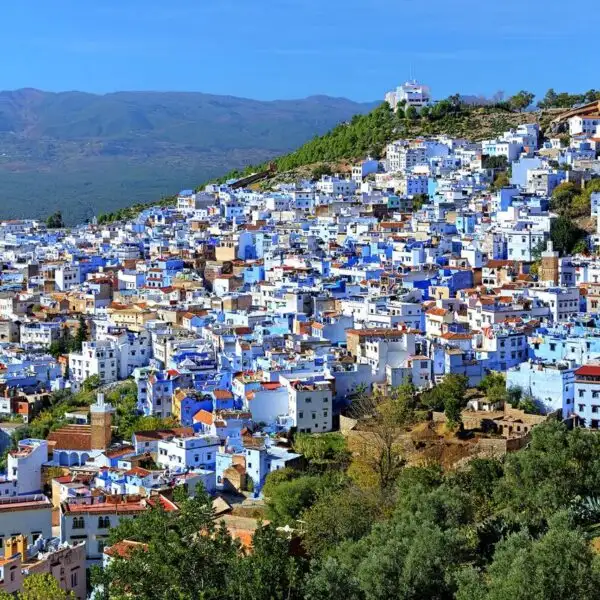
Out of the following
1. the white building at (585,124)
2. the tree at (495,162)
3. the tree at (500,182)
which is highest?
the white building at (585,124)

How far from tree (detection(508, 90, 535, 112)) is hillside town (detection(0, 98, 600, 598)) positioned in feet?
25.9

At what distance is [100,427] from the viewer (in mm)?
16547

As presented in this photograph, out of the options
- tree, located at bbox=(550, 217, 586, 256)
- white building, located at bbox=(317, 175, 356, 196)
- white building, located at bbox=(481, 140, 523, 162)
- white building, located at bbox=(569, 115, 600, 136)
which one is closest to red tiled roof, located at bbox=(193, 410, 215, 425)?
→ tree, located at bbox=(550, 217, 586, 256)

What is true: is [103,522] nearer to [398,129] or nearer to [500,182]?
[500,182]

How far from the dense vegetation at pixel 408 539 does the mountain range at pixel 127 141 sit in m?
38.9

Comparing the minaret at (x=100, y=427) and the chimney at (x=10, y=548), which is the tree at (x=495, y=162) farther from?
the chimney at (x=10, y=548)

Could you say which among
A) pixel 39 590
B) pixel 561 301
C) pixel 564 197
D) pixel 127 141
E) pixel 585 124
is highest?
pixel 127 141

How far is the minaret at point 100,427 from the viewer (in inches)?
648

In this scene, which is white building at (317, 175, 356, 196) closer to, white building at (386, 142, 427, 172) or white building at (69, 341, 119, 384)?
white building at (386, 142, 427, 172)

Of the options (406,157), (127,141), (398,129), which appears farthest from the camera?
(127,141)

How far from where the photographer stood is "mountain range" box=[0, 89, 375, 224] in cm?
6794

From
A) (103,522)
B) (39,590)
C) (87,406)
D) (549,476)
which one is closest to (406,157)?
(87,406)


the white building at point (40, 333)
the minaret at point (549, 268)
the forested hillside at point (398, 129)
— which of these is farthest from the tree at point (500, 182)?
the white building at point (40, 333)

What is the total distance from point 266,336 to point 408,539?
8.81 meters
